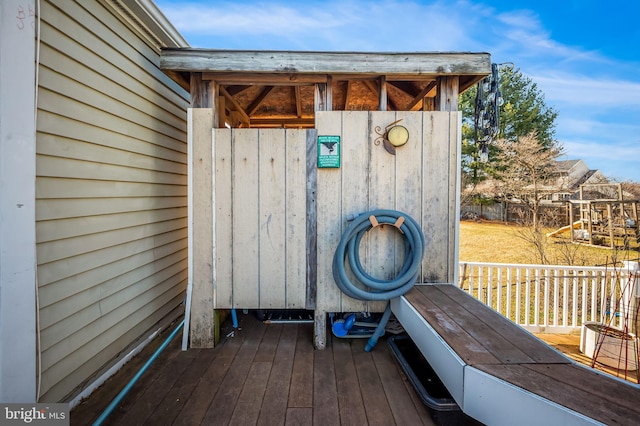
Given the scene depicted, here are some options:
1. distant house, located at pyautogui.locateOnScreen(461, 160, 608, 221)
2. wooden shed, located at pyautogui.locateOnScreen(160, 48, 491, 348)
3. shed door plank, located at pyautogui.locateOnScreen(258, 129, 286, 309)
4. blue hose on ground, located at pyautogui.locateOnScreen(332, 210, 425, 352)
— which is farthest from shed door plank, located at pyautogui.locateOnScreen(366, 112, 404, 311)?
distant house, located at pyautogui.locateOnScreen(461, 160, 608, 221)

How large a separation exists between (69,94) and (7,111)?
438mm

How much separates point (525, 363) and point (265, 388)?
1430mm

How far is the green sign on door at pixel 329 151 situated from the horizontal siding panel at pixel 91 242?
1541 mm

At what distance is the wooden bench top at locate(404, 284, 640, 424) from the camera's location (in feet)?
3.14

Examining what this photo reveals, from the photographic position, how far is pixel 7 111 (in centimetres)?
119

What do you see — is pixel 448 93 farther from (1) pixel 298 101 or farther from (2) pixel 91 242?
(2) pixel 91 242

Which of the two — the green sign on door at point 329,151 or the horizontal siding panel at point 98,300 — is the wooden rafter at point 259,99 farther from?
the horizontal siding panel at point 98,300

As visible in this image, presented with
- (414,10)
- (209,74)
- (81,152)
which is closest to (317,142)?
(209,74)

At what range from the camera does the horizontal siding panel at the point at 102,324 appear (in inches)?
58.2

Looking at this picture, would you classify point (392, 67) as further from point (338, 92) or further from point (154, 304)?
point (154, 304)

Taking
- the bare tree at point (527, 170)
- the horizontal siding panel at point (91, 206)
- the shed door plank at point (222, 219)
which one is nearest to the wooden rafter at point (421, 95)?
the shed door plank at point (222, 219)

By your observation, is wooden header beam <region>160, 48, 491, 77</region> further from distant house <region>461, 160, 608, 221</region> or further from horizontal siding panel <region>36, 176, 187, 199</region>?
distant house <region>461, 160, 608, 221</region>

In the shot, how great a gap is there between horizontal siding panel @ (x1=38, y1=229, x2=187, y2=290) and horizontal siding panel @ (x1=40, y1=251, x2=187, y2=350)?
58mm

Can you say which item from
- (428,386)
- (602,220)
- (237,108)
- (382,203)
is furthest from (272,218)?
(602,220)
